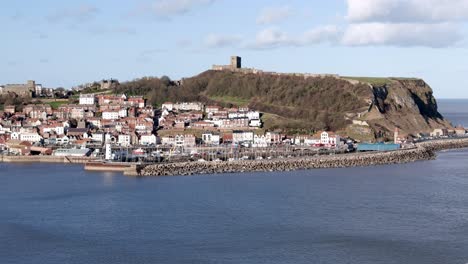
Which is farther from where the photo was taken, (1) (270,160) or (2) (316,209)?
(1) (270,160)

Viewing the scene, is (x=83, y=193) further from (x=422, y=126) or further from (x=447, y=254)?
(x=422, y=126)

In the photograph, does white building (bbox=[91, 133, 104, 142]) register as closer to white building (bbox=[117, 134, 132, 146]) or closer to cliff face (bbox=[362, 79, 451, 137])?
white building (bbox=[117, 134, 132, 146])

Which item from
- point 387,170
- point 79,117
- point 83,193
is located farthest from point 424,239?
point 79,117

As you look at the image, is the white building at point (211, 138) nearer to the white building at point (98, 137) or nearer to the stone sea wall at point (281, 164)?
the white building at point (98, 137)

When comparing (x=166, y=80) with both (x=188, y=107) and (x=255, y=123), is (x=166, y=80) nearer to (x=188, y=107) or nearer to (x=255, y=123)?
(x=188, y=107)

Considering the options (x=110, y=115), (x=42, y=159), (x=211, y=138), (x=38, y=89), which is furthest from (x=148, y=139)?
(x=38, y=89)

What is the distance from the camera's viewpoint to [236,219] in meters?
15.6

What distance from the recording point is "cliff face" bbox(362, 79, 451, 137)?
37.4m

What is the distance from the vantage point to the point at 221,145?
104 feet

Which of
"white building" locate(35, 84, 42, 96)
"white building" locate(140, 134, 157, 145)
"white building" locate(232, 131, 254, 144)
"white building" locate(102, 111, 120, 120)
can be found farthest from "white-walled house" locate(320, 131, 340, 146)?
"white building" locate(35, 84, 42, 96)

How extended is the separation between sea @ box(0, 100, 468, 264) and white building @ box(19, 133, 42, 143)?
1056 centimetres

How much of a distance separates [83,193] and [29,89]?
28.4 meters

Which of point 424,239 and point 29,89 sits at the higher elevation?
point 29,89

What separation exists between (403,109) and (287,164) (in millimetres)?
16889
